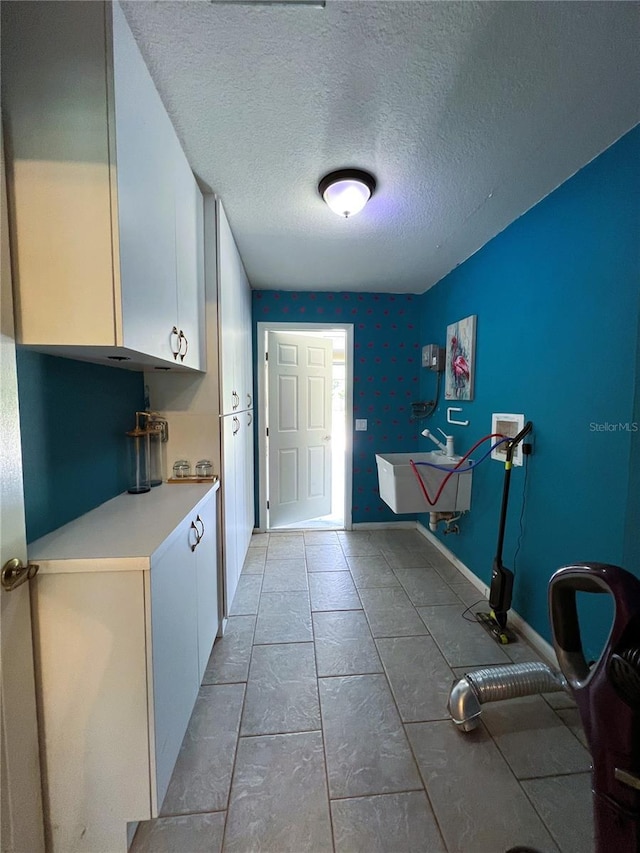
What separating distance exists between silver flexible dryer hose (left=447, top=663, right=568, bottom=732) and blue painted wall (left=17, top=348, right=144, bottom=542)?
159 centimetres

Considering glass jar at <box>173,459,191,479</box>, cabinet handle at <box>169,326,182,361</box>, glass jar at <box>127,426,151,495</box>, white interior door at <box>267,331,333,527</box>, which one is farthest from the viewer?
white interior door at <box>267,331,333,527</box>

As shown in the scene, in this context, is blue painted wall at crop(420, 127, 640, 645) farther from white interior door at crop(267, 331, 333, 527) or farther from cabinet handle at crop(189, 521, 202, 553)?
white interior door at crop(267, 331, 333, 527)

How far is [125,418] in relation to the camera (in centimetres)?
154

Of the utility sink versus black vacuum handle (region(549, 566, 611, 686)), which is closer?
black vacuum handle (region(549, 566, 611, 686))

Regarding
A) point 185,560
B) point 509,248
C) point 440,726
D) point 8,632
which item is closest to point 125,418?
point 185,560

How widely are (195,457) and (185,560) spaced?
0.64m

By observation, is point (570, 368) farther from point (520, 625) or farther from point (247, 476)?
point (247, 476)

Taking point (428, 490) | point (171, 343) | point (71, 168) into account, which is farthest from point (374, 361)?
point (71, 168)

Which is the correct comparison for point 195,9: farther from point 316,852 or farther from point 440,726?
point 440,726

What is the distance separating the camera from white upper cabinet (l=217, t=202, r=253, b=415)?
175 centimetres

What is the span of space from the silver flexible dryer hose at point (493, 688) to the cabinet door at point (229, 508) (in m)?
1.18

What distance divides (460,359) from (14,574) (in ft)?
8.40

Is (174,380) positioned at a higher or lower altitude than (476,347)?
lower

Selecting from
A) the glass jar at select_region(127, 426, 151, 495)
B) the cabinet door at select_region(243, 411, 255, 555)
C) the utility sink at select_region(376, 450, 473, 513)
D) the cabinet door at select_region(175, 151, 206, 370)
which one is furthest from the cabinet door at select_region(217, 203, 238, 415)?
the utility sink at select_region(376, 450, 473, 513)
